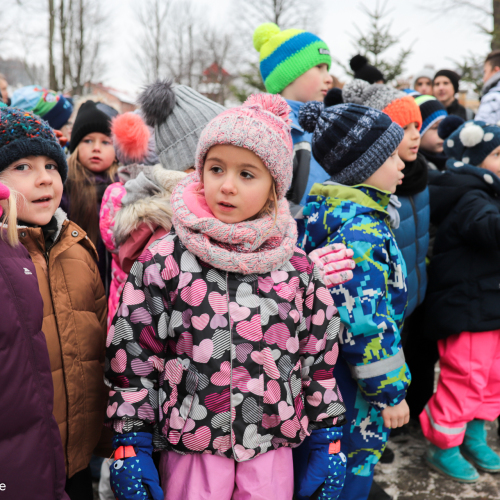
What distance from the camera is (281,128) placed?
1736mm

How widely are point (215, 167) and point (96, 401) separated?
107 centimetres

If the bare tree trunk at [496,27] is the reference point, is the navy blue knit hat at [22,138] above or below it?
below

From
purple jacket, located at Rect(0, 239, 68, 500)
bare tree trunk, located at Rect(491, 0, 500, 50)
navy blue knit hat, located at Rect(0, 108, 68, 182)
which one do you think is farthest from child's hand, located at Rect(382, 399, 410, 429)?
bare tree trunk, located at Rect(491, 0, 500, 50)

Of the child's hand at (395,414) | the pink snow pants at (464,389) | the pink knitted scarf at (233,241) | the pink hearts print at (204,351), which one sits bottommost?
the pink snow pants at (464,389)

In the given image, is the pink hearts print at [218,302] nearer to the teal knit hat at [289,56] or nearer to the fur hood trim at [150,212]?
the fur hood trim at [150,212]

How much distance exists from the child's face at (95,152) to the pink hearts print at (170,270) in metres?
2.13

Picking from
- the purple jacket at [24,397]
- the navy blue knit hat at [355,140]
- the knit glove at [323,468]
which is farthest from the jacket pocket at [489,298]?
the purple jacket at [24,397]

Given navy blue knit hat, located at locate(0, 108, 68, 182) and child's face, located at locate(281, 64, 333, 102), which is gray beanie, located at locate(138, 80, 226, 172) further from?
child's face, located at locate(281, 64, 333, 102)

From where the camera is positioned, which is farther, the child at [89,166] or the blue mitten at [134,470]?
the child at [89,166]

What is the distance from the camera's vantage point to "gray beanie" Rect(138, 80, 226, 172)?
7.95 feet

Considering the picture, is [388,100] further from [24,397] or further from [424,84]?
[424,84]

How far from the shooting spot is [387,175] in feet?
7.59

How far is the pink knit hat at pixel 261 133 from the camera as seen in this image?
1.63m

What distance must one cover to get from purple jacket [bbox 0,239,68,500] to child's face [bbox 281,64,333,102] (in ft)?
8.37
